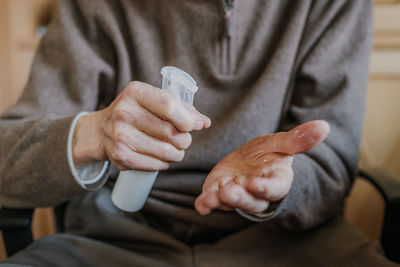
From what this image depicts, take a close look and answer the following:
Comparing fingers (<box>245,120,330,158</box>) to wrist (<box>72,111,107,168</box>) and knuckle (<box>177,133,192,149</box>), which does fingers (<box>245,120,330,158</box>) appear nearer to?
knuckle (<box>177,133,192,149</box>)

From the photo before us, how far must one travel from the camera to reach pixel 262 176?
14.0 inches

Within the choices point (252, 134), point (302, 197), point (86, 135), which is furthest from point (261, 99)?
point (86, 135)

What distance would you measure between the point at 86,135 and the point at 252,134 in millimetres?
314

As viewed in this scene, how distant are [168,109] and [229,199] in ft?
0.42

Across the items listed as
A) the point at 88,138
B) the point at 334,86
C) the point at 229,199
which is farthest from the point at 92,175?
the point at 334,86

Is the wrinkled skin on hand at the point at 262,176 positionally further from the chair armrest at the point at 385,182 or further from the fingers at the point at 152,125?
the chair armrest at the point at 385,182

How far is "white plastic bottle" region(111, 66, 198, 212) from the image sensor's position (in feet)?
1.23

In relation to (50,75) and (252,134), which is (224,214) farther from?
(50,75)

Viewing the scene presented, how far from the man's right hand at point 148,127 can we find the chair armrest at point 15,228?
9.5 inches

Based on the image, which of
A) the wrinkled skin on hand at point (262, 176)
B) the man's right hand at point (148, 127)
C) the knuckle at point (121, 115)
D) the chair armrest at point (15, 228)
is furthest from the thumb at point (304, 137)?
the chair armrest at point (15, 228)

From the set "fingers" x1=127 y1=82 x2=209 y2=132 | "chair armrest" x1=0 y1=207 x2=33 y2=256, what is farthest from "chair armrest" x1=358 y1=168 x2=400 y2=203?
"chair armrest" x1=0 y1=207 x2=33 y2=256

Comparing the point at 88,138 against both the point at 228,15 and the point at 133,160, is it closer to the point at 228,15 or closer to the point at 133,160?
the point at 133,160

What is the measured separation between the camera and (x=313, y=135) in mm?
336

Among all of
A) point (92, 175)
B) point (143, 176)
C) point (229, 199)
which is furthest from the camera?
point (92, 175)
